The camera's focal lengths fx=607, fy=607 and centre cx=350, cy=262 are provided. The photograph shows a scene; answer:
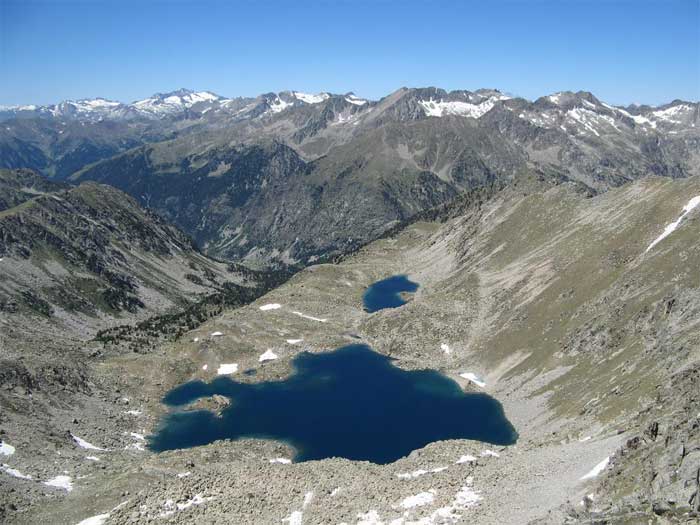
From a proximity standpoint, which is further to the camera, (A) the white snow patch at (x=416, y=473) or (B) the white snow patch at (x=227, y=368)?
(B) the white snow patch at (x=227, y=368)

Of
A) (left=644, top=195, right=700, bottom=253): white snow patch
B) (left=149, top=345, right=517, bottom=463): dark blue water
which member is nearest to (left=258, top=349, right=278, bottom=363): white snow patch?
(left=149, top=345, right=517, bottom=463): dark blue water

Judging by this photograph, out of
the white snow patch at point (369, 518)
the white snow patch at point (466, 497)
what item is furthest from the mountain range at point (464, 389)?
the white snow patch at point (369, 518)

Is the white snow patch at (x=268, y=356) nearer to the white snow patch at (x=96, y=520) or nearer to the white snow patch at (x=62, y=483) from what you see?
the white snow patch at (x=62, y=483)

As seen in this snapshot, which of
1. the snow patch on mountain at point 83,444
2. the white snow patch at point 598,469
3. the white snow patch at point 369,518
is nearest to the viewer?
the white snow patch at point 598,469

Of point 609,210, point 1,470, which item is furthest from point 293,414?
point 609,210

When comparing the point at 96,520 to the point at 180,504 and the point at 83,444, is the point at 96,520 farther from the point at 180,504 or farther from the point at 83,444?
the point at 83,444

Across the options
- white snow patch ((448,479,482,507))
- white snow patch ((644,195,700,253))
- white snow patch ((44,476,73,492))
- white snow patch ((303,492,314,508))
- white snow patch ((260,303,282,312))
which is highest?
white snow patch ((644,195,700,253))

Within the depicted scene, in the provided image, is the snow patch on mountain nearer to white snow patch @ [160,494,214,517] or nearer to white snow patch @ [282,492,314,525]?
white snow patch @ [160,494,214,517]
